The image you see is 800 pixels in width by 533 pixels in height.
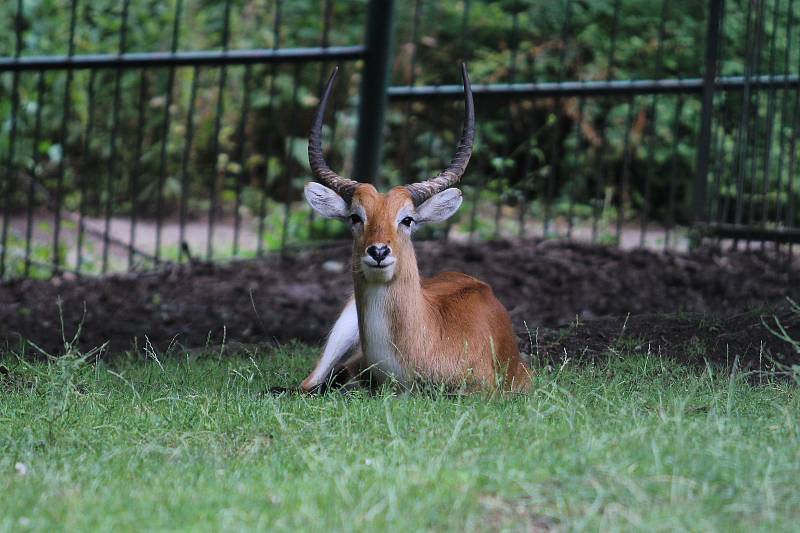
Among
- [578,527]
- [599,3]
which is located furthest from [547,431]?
[599,3]

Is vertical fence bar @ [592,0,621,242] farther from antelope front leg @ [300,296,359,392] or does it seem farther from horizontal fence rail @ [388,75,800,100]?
antelope front leg @ [300,296,359,392]

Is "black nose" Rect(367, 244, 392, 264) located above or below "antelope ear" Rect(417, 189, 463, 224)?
below

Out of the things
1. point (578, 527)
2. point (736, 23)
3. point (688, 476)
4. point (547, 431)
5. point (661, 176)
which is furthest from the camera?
point (661, 176)

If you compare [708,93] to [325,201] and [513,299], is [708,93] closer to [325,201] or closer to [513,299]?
[513,299]

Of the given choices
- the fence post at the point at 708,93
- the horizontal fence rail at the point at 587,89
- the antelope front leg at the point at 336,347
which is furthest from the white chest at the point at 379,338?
the fence post at the point at 708,93

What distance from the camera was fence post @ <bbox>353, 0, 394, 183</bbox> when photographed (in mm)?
10297

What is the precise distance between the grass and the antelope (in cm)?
29

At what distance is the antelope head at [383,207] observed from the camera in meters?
5.85

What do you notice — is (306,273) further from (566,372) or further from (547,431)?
(547,431)

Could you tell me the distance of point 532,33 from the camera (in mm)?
14344

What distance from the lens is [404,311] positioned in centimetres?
593

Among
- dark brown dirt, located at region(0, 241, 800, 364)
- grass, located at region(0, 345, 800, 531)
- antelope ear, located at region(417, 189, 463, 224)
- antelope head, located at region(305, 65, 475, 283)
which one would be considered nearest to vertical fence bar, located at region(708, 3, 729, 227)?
dark brown dirt, located at region(0, 241, 800, 364)

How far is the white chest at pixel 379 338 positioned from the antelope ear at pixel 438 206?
0.53 meters

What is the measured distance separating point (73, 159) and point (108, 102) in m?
0.86
